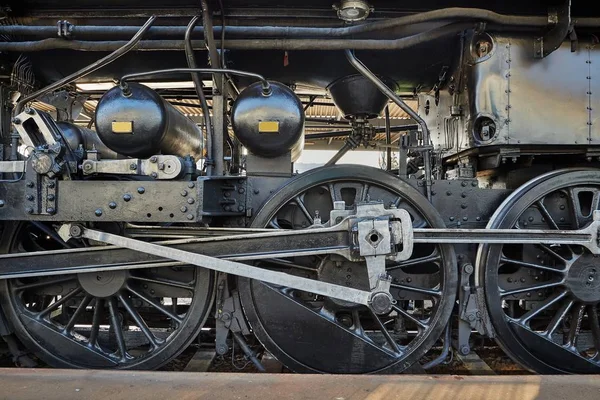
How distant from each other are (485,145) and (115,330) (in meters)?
2.55

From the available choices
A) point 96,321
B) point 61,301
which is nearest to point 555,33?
point 96,321

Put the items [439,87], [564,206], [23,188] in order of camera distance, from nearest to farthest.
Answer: [23,188] → [564,206] → [439,87]

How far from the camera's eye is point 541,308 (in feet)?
8.39

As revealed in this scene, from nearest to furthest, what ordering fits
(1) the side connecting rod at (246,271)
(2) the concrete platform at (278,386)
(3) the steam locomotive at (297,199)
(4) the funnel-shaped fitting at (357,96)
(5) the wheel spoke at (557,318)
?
(2) the concrete platform at (278,386)
(1) the side connecting rod at (246,271)
(3) the steam locomotive at (297,199)
(5) the wheel spoke at (557,318)
(4) the funnel-shaped fitting at (357,96)

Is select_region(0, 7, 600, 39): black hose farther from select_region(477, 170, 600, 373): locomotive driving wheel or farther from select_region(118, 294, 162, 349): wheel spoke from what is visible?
select_region(118, 294, 162, 349): wheel spoke

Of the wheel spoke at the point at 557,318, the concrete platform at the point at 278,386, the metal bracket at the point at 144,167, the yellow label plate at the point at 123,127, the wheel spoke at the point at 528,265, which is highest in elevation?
the yellow label plate at the point at 123,127

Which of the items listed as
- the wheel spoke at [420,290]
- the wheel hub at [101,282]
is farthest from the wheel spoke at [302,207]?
the wheel hub at [101,282]

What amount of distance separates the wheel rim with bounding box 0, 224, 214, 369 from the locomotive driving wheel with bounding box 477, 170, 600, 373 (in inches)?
69.0

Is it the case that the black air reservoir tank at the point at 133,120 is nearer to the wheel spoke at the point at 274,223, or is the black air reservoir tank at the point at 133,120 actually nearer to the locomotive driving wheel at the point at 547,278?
the wheel spoke at the point at 274,223

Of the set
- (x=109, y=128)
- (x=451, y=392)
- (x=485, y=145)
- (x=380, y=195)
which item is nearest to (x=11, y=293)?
(x=109, y=128)

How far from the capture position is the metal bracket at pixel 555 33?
237cm

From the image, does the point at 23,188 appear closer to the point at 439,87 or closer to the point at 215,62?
the point at 215,62

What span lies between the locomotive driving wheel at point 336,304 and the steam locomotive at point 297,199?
1 centimetres

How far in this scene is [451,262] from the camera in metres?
2.49
